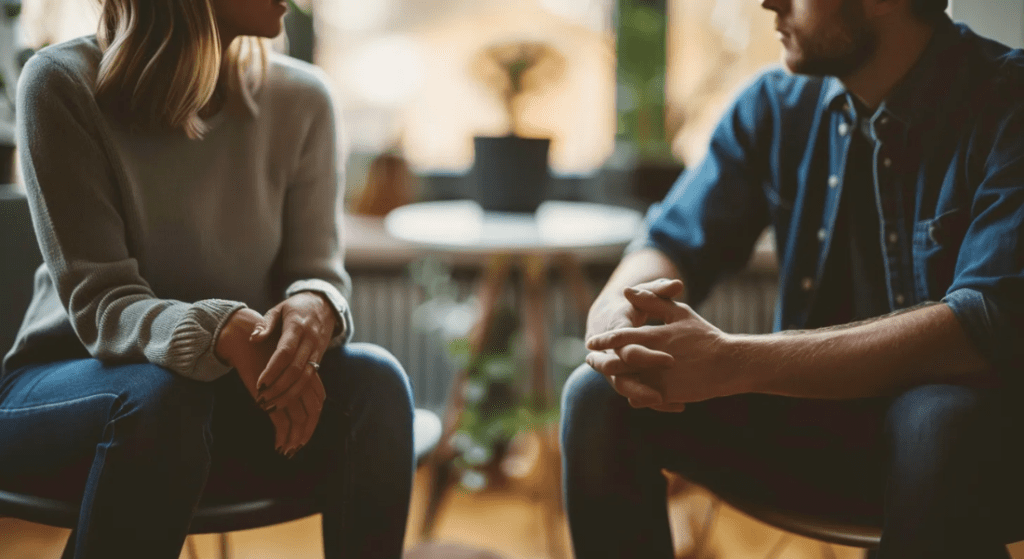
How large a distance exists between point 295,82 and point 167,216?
0.29 m

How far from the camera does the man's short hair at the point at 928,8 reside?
1.10 m

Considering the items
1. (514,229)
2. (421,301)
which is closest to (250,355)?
(514,229)

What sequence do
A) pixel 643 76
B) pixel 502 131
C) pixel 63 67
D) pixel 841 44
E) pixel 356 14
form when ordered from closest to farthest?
pixel 63 67 < pixel 841 44 < pixel 502 131 < pixel 643 76 < pixel 356 14

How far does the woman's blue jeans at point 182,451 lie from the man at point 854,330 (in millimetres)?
246

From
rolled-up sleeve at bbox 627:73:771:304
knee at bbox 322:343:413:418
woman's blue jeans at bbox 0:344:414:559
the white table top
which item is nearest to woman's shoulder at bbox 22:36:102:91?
woman's blue jeans at bbox 0:344:414:559

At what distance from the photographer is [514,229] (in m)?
1.68

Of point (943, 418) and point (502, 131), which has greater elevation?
point (502, 131)

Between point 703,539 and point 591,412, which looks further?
point 703,539

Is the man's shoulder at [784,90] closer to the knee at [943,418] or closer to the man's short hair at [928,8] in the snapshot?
the man's short hair at [928,8]

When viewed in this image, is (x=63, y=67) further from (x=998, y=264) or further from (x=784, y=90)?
(x=998, y=264)

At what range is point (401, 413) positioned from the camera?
3.34ft

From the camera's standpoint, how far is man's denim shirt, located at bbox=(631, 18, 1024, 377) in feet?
3.06

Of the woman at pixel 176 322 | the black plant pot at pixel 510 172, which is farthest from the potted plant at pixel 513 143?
the woman at pixel 176 322

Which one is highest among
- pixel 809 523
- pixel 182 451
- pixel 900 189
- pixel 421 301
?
pixel 900 189
